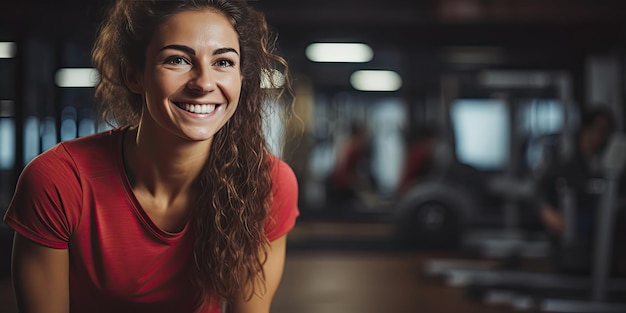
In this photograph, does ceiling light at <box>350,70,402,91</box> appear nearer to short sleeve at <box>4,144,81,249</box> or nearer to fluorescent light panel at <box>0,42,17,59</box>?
fluorescent light panel at <box>0,42,17,59</box>

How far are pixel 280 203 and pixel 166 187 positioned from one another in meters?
0.18

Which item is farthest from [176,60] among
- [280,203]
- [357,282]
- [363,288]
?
[357,282]

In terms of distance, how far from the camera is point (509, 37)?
628 centimetres

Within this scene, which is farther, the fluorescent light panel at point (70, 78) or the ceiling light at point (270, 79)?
the fluorescent light panel at point (70, 78)

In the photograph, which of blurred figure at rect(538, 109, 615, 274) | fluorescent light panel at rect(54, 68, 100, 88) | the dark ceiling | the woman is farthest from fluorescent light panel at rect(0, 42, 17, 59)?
the woman

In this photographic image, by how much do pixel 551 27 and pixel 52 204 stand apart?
18.5 feet

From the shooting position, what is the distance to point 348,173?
758 cm

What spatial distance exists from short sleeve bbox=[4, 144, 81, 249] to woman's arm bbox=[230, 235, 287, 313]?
296mm

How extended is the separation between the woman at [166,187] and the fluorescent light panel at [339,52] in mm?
5634

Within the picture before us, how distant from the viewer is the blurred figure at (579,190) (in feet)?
12.8

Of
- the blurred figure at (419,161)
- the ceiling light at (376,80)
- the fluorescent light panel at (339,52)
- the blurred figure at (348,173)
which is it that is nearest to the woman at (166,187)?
the blurred figure at (419,161)

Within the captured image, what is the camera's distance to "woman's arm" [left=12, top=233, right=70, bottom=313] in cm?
104

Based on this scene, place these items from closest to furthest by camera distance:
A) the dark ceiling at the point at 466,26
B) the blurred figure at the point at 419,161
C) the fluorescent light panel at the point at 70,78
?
the fluorescent light panel at the point at 70,78
the dark ceiling at the point at 466,26
the blurred figure at the point at 419,161

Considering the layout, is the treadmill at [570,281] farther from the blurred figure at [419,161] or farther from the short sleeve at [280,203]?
the short sleeve at [280,203]
